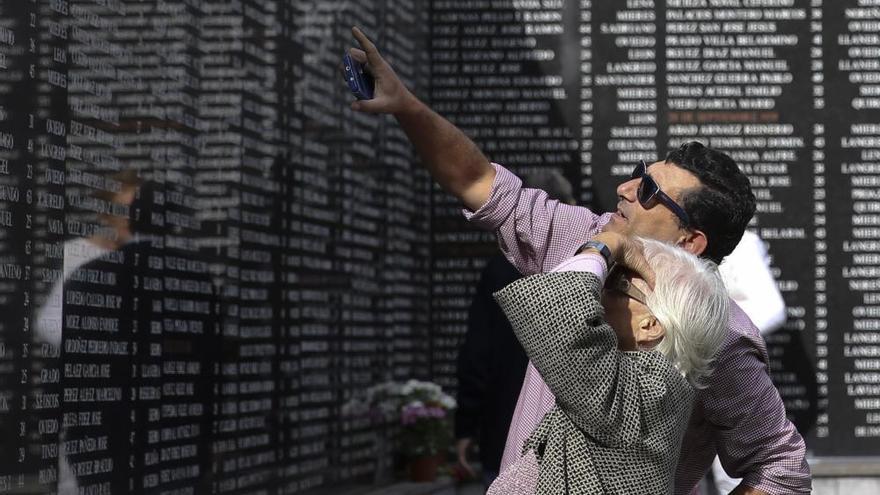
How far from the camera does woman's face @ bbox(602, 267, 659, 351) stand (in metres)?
2.70

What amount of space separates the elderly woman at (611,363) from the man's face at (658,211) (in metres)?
0.41

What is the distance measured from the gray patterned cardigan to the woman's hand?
147mm

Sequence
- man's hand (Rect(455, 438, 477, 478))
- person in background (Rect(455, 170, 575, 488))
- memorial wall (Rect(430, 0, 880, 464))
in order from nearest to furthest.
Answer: person in background (Rect(455, 170, 575, 488)) < man's hand (Rect(455, 438, 477, 478)) < memorial wall (Rect(430, 0, 880, 464))

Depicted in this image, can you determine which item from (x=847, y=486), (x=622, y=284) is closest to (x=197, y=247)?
(x=622, y=284)

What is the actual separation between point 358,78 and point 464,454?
155 inches

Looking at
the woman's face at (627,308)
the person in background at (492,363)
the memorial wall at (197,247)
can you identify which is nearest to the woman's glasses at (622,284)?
the woman's face at (627,308)

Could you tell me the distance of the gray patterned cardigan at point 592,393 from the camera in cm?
253

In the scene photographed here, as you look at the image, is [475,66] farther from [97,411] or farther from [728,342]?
[728,342]

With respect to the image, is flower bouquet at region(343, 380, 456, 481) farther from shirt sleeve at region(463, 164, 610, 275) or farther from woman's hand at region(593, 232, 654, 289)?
woman's hand at region(593, 232, 654, 289)

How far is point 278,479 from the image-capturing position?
5.77 m

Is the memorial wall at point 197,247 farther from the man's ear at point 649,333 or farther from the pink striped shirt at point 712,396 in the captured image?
the man's ear at point 649,333

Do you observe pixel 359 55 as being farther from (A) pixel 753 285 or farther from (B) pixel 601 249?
(A) pixel 753 285

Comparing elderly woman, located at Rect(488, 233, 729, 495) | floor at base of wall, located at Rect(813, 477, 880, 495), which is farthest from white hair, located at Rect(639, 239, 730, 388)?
floor at base of wall, located at Rect(813, 477, 880, 495)

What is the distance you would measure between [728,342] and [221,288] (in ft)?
8.54
